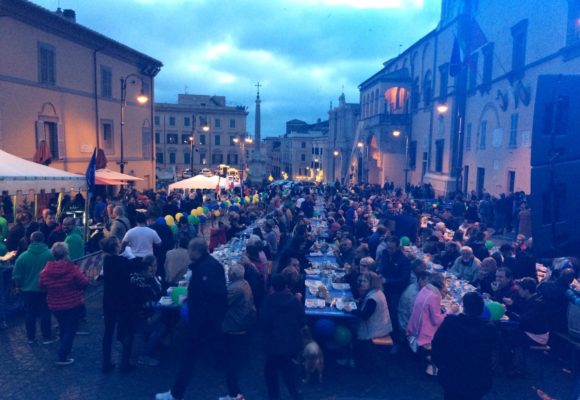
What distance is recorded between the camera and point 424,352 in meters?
6.82

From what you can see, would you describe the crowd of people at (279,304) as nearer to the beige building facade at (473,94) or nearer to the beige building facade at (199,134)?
the beige building facade at (473,94)

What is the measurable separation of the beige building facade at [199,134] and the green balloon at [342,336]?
67.4m

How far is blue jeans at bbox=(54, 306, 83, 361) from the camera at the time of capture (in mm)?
6773

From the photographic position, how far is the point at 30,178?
1230 cm

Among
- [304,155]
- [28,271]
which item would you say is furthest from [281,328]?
[304,155]

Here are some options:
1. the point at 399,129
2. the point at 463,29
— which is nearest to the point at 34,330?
the point at 463,29

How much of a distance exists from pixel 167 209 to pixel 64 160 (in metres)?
10.3

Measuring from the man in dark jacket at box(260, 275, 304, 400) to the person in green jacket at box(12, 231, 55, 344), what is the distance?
4037 millimetres

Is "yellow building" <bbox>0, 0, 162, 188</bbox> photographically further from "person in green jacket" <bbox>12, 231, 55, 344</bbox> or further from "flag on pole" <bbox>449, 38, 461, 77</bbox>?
"flag on pole" <bbox>449, 38, 461, 77</bbox>

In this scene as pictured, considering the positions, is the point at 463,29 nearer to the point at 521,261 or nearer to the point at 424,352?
the point at 521,261

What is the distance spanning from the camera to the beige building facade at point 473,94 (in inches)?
859

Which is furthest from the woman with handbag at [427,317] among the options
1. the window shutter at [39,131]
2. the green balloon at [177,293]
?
the window shutter at [39,131]

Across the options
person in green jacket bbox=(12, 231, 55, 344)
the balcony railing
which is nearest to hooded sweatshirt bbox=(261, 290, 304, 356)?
person in green jacket bbox=(12, 231, 55, 344)

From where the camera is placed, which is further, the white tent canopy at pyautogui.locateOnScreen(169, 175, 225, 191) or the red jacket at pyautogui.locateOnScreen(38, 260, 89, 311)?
the white tent canopy at pyautogui.locateOnScreen(169, 175, 225, 191)
